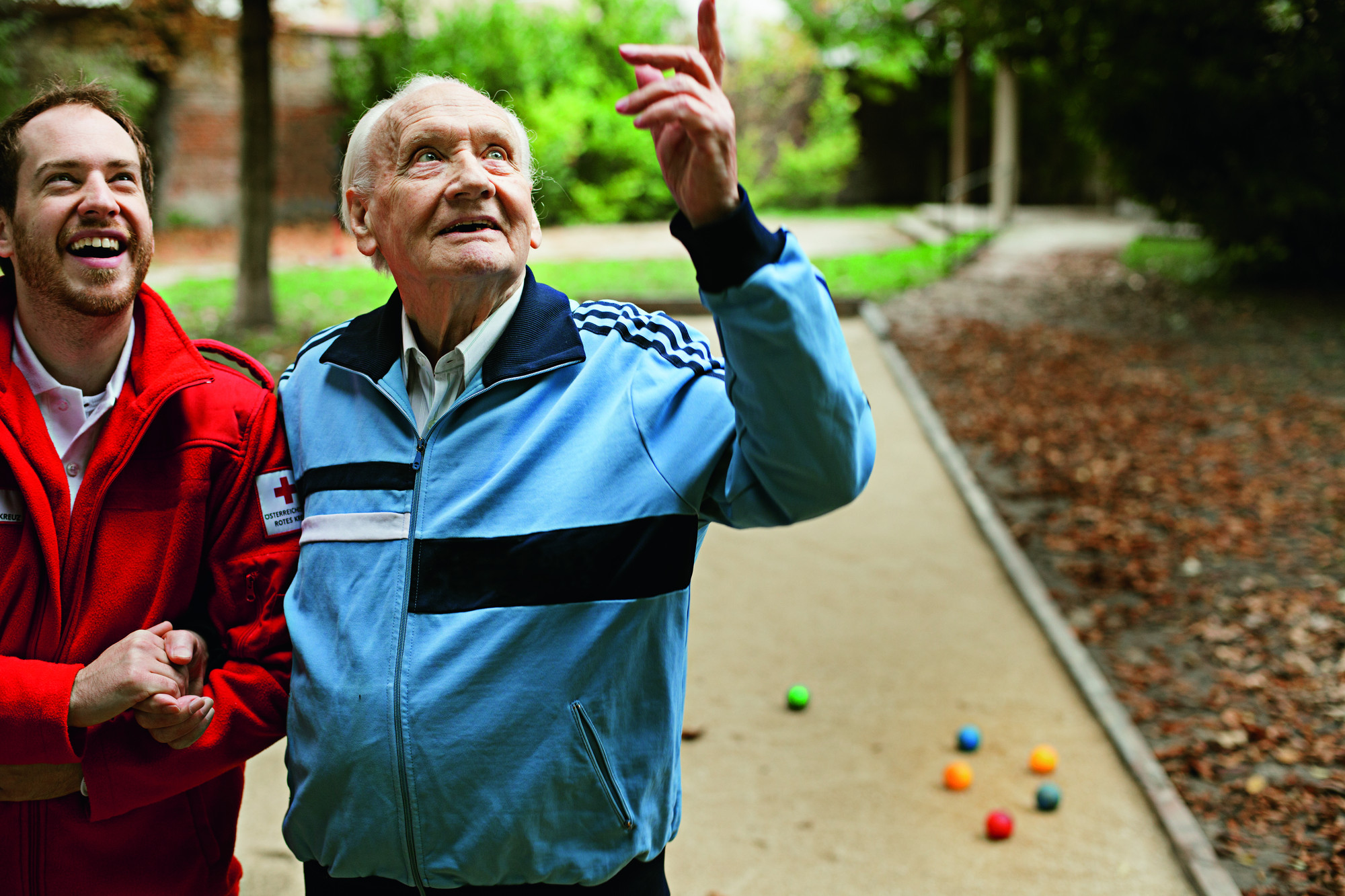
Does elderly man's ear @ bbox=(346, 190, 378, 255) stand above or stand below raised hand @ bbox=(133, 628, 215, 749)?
above

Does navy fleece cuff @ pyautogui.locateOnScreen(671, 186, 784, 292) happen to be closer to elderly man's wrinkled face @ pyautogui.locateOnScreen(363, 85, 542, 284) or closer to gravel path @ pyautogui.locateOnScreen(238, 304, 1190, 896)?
elderly man's wrinkled face @ pyautogui.locateOnScreen(363, 85, 542, 284)

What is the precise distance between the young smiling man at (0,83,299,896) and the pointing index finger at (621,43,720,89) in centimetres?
95

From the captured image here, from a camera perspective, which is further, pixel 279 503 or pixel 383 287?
pixel 383 287

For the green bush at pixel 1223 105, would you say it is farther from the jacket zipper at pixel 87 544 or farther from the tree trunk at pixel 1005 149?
the jacket zipper at pixel 87 544

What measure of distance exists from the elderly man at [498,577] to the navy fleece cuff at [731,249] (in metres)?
0.28

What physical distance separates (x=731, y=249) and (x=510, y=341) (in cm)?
54

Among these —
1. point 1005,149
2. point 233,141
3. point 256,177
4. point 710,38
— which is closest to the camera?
point 710,38

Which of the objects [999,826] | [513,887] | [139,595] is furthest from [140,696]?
[999,826]

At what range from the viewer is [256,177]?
1014 centimetres

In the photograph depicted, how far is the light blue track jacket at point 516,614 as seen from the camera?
1.72 meters

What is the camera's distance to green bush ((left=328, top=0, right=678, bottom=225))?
66.7ft

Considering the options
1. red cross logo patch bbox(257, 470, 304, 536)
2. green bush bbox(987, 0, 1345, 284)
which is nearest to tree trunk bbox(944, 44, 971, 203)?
green bush bbox(987, 0, 1345, 284)

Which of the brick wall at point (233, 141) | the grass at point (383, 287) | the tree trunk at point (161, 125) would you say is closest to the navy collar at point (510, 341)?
the grass at point (383, 287)

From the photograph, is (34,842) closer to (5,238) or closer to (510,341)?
(5,238)
